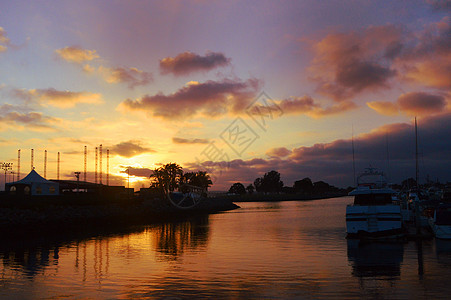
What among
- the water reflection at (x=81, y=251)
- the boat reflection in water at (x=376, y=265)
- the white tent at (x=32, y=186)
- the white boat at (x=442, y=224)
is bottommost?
the water reflection at (x=81, y=251)

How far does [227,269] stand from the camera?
86.0 feet

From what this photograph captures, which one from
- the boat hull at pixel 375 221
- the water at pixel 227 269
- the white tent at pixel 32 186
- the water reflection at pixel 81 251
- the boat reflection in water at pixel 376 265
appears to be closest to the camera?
the water at pixel 227 269

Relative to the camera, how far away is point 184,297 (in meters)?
18.4

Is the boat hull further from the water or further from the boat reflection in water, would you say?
the water

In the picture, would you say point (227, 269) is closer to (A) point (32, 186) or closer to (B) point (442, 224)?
(B) point (442, 224)

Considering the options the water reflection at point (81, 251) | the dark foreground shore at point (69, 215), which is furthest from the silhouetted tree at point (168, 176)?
the water reflection at point (81, 251)

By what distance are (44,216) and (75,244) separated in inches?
789

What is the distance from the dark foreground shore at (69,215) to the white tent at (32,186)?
11.4 m

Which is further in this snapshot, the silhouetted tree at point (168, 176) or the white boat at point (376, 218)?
the silhouetted tree at point (168, 176)

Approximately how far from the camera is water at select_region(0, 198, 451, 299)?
1945 centimetres

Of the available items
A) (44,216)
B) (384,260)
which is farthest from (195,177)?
(384,260)

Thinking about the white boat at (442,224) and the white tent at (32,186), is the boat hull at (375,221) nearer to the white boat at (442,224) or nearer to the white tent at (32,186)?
the white boat at (442,224)

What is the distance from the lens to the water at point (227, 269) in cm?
1945

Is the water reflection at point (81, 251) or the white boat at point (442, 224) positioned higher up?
the white boat at point (442, 224)
